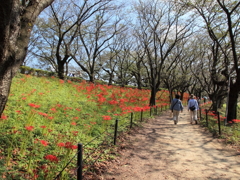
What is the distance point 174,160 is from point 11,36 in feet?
15.8

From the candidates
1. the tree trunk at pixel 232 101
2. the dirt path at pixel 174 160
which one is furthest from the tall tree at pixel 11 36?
A: the tree trunk at pixel 232 101

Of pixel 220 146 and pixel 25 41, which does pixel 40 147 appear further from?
pixel 220 146

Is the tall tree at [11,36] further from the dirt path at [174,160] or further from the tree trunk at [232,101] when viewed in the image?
the tree trunk at [232,101]

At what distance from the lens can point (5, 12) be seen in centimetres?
245

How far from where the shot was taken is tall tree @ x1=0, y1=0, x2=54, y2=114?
2455 mm

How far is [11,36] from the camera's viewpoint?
2582mm

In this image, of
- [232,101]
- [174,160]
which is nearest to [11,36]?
[174,160]

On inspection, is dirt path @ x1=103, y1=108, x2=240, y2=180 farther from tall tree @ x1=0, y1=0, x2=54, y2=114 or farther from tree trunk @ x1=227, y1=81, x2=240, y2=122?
tree trunk @ x1=227, y1=81, x2=240, y2=122

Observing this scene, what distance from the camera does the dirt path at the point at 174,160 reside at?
12.6ft

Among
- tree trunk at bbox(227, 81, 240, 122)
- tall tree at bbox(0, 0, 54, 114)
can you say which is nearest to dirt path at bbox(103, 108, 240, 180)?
tall tree at bbox(0, 0, 54, 114)

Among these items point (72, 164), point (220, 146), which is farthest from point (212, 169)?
point (72, 164)

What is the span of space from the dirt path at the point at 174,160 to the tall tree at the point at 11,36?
2.74 meters

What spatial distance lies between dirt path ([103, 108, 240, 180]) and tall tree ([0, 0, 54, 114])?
2.74 metres

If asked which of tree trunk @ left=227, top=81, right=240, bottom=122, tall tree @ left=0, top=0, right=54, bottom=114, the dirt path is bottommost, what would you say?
the dirt path
